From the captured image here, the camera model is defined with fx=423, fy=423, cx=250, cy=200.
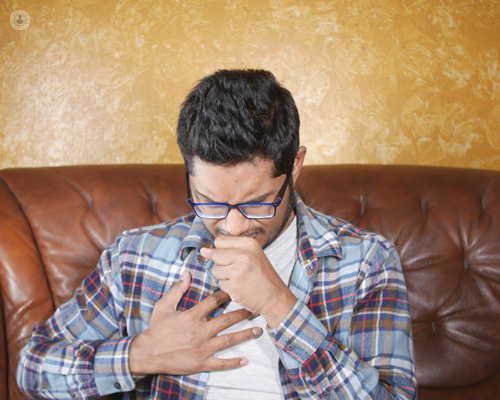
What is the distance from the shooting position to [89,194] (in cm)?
165

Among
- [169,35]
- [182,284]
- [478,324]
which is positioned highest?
[169,35]

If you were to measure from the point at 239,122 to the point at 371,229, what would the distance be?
83 cm

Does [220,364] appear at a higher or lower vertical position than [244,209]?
lower

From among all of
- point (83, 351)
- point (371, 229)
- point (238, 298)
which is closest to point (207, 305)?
point (238, 298)

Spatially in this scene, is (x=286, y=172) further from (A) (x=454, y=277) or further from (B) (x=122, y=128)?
(B) (x=122, y=128)

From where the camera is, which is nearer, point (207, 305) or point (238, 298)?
point (238, 298)

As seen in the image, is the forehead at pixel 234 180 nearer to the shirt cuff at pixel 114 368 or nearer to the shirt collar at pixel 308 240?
the shirt collar at pixel 308 240

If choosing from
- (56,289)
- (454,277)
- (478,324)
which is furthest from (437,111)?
(56,289)

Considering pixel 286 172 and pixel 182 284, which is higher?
pixel 286 172

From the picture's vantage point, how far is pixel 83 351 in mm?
1217

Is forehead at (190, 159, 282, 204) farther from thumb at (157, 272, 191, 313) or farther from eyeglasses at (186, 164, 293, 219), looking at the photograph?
thumb at (157, 272, 191, 313)

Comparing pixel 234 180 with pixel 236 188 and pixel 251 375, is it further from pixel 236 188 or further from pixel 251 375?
pixel 251 375

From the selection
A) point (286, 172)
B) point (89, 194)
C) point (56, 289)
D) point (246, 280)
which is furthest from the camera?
point (89, 194)

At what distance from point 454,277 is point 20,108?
2.03 m
